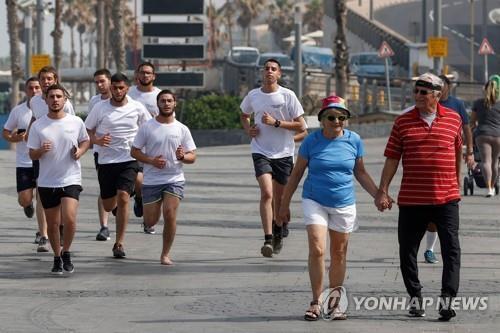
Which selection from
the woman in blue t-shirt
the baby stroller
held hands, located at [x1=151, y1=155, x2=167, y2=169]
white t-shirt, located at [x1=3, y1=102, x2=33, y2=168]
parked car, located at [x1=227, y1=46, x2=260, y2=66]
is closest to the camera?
the woman in blue t-shirt

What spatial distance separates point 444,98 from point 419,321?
642 centimetres

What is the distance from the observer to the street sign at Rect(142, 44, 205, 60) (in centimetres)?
4219

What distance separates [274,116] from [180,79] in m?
27.4

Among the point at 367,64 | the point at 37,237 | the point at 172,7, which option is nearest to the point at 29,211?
the point at 37,237

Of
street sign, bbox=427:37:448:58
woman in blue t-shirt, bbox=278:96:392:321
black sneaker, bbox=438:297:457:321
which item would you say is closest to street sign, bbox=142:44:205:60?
street sign, bbox=427:37:448:58

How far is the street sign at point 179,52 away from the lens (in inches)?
1661

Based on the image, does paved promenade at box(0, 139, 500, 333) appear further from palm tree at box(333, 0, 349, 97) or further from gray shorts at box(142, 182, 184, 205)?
palm tree at box(333, 0, 349, 97)

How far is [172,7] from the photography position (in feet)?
139

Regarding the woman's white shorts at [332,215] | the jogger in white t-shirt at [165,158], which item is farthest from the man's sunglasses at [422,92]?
the jogger in white t-shirt at [165,158]

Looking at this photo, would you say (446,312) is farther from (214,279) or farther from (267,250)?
(267,250)

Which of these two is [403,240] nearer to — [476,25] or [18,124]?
[18,124]

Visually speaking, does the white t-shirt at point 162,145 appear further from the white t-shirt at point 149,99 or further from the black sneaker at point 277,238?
the white t-shirt at point 149,99

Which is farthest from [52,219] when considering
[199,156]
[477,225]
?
[199,156]

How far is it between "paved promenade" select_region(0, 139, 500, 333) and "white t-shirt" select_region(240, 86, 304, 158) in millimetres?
989
